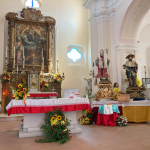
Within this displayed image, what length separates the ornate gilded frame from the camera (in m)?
11.1

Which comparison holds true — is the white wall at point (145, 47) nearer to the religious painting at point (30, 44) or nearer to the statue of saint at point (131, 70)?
the statue of saint at point (131, 70)

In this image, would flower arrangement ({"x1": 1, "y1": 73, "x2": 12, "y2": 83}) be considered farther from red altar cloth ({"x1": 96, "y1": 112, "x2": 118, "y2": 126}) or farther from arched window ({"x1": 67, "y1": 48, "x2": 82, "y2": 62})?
red altar cloth ({"x1": 96, "y1": 112, "x2": 118, "y2": 126})

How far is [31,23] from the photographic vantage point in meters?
11.7

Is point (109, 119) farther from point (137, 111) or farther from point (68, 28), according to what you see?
point (68, 28)

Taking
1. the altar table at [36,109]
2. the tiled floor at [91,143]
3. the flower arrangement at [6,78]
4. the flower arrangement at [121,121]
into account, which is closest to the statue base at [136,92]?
the flower arrangement at [121,121]

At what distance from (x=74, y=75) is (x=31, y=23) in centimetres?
445

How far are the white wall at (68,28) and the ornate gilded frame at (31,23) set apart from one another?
2.71 feet

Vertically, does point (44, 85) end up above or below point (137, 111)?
above

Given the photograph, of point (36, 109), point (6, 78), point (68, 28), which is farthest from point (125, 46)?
point (6, 78)

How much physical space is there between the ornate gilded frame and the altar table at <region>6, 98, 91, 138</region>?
21.8 feet

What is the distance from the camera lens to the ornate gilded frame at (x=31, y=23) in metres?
11.1

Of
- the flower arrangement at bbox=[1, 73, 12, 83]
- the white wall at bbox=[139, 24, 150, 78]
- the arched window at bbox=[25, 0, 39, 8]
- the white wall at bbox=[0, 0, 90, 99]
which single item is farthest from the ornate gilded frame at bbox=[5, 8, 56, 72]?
the white wall at bbox=[139, 24, 150, 78]

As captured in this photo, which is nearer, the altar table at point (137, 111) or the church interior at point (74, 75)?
the church interior at point (74, 75)

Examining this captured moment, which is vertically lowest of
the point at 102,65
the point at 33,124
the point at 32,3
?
the point at 33,124
